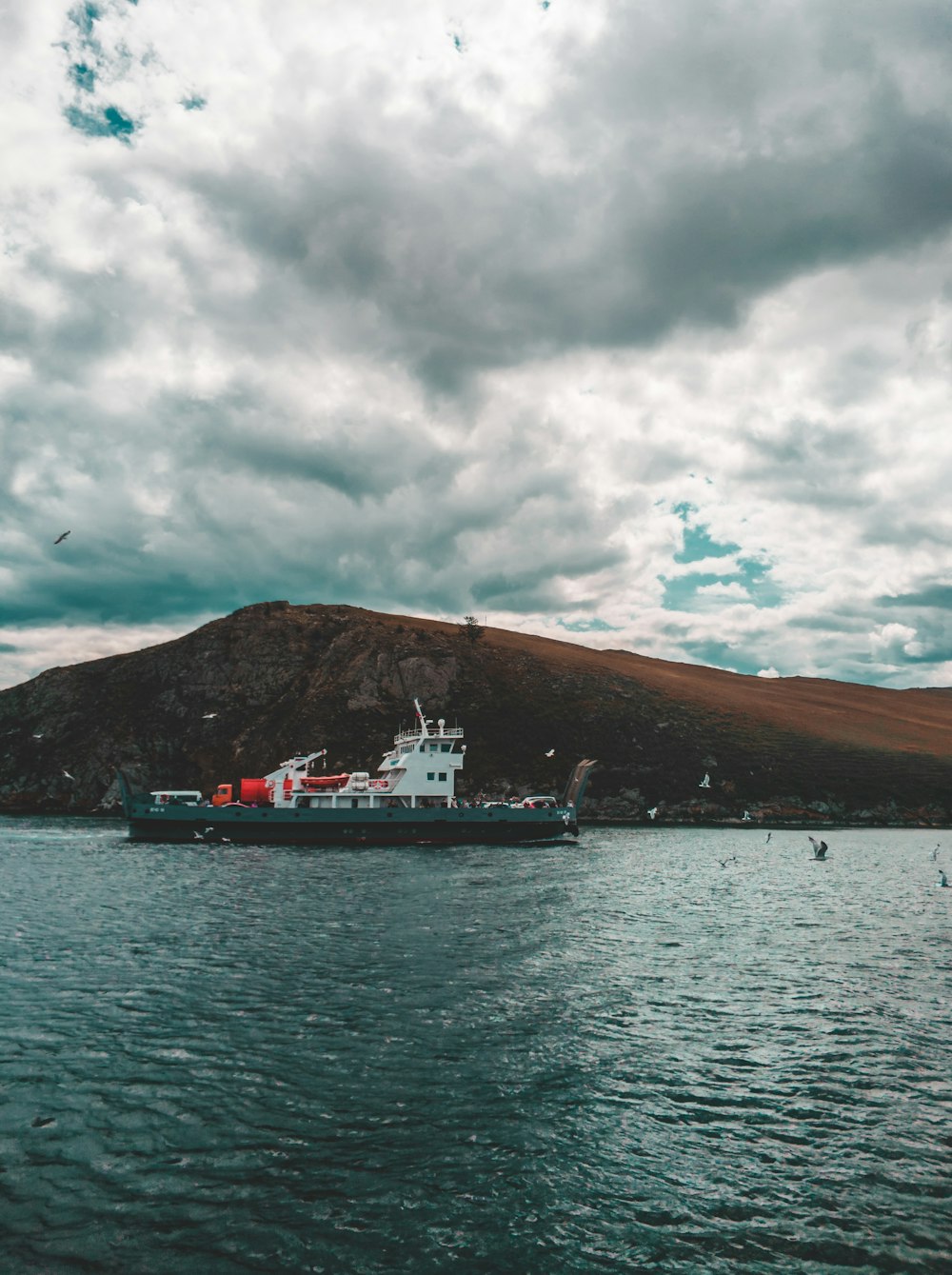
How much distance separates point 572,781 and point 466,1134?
74.6 meters

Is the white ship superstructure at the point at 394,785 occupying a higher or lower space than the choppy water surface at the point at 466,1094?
higher

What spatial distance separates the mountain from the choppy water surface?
325ft

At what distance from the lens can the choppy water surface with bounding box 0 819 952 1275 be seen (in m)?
11.3

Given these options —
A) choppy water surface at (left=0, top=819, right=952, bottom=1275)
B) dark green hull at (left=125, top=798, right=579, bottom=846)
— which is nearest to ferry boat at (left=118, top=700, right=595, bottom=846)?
dark green hull at (left=125, top=798, right=579, bottom=846)

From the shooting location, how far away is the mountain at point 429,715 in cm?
13300

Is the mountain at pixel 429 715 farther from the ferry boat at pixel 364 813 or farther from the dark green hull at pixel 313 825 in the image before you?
the dark green hull at pixel 313 825

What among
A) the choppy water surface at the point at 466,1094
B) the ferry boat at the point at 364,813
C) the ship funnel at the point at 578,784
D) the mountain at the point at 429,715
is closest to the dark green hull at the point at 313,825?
the ferry boat at the point at 364,813

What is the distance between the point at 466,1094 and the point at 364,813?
196ft

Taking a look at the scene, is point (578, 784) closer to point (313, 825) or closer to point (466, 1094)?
point (313, 825)

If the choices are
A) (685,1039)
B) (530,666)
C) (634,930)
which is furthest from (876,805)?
(685,1039)

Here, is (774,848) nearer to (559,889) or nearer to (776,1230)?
(559,889)

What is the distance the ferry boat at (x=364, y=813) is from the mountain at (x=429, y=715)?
150 feet

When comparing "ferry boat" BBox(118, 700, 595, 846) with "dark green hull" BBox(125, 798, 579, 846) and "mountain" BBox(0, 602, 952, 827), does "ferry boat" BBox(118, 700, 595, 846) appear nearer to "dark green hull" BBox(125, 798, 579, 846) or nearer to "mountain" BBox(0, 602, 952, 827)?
"dark green hull" BBox(125, 798, 579, 846)

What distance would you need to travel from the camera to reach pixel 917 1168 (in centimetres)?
1368
